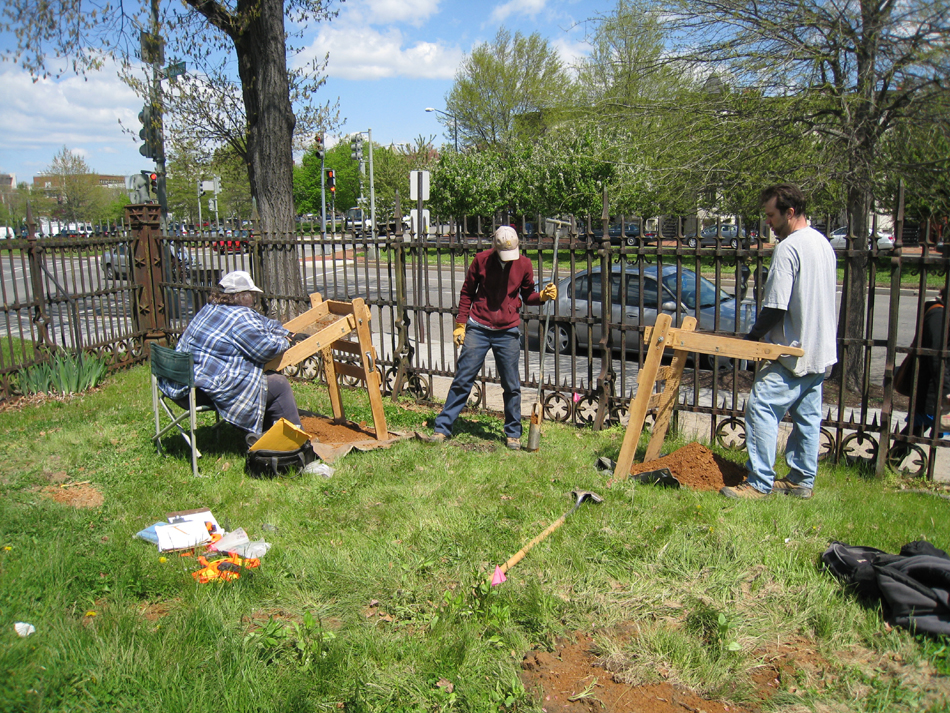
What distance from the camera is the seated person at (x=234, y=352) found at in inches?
208

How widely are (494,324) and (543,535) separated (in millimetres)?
2214

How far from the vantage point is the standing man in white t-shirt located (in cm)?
441

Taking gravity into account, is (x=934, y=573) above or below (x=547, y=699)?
above

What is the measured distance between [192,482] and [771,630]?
12.6ft

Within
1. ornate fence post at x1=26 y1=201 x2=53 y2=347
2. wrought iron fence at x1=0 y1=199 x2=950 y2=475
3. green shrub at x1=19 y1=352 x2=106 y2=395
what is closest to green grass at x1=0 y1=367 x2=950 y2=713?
wrought iron fence at x1=0 y1=199 x2=950 y2=475

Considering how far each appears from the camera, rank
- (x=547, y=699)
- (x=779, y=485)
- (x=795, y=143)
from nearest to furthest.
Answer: (x=547, y=699) → (x=779, y=485) → (x=795, y=143)

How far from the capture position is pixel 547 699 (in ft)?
9.56

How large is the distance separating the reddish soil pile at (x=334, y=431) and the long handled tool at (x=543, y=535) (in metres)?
2.14

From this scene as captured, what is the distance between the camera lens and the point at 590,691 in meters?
2.95

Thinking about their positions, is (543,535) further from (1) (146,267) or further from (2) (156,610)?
(1) (146,267)

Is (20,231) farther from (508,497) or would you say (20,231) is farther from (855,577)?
(855,577)

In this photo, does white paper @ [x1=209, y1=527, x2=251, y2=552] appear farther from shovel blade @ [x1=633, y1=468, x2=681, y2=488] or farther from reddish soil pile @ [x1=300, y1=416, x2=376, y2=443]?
shovel blade @ [x1=633, y1=468, x2=681, y2=488]

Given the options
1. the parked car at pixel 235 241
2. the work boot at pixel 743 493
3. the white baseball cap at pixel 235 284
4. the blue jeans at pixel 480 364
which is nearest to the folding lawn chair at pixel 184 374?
the white baseball cap at pixel 235 284

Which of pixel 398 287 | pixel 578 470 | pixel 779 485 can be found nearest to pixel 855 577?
pixel 779 485
